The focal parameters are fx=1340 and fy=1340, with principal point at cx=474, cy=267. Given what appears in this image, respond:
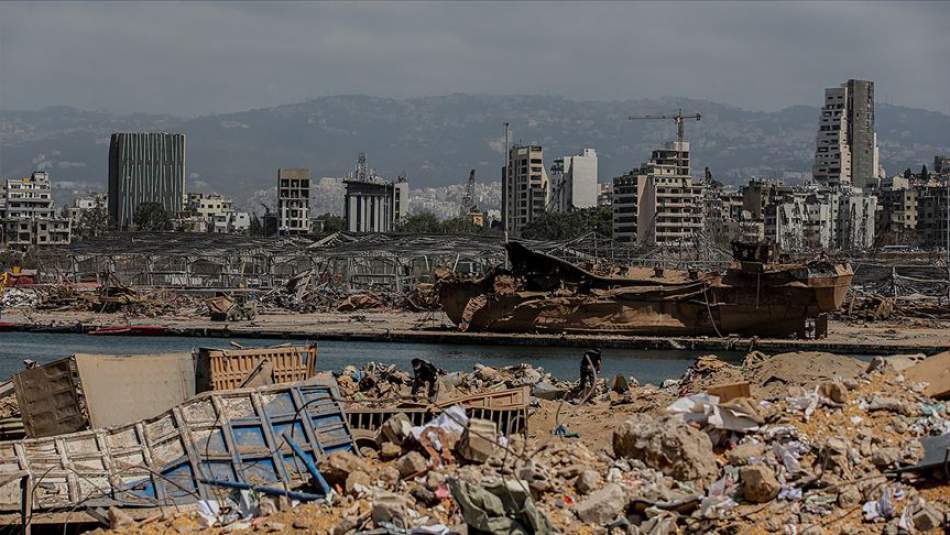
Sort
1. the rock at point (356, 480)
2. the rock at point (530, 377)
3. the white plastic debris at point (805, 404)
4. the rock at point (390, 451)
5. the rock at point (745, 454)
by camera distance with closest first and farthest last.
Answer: the rock at point (356, 480) → the rock at point (745, 454) → the rock at point (390, 451) → the white plastic debris at point (805, 404) → the rock at point (530, 377)

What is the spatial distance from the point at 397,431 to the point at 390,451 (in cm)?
26

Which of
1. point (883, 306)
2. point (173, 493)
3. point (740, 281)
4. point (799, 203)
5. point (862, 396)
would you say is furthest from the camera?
point (799, 203)

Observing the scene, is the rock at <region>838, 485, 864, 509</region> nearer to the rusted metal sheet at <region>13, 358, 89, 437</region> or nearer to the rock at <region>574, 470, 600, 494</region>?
the rock at <region>574, 470, 600, 494</region>

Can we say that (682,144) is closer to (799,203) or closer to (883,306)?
(799,203)

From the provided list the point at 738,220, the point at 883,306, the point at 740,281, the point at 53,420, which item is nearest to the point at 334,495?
the point at 53,420

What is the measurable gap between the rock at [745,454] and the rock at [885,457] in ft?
3.64

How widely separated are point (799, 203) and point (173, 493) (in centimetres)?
15922

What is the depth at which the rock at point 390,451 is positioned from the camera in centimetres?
1417

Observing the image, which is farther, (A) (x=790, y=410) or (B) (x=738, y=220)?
(B) (x=738, y=220)

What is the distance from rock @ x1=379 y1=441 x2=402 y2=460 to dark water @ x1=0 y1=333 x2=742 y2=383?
25157 millimetres

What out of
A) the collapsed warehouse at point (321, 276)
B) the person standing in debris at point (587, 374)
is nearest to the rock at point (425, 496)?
the person standing in debris at point (587, 374)

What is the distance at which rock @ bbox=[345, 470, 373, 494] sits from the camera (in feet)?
43.2

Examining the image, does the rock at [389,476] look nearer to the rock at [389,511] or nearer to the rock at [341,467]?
the rock at [341,467]

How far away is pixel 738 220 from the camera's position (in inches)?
6585
